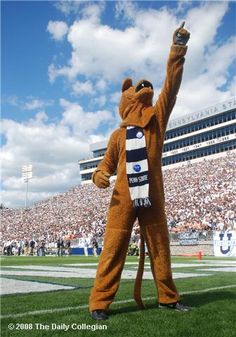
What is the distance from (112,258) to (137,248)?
793 inches

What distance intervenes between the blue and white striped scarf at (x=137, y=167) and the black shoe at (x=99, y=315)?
115 cm

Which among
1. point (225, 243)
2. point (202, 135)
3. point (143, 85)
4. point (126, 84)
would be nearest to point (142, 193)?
point (143, 85)

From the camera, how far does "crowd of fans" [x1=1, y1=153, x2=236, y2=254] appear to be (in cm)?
3059

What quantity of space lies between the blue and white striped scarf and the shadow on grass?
118cm

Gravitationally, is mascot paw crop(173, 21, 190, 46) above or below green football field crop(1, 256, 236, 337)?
above

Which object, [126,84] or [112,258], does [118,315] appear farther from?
[126,84]

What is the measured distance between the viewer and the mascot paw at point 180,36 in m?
5.45

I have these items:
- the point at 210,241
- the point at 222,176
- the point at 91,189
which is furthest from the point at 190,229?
the point at 91,189

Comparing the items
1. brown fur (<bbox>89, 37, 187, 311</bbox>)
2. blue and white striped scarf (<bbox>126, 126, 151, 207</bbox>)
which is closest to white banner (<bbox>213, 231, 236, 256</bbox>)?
brown fur (<bbox>89, 37, 187, 311</bbox>)

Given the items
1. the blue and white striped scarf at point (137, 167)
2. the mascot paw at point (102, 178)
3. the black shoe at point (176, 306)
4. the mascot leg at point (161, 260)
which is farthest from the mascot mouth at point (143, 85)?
the black shoe at point (176, 306)

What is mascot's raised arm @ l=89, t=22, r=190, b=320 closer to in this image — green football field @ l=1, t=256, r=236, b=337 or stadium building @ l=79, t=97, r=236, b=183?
green football field @ l=1, t=256, r=236, b=337

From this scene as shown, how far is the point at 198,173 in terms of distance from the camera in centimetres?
4822

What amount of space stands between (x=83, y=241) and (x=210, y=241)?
10.5 metres

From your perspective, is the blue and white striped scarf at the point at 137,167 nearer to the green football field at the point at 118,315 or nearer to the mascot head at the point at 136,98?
the mascot head at the point at 136,98
